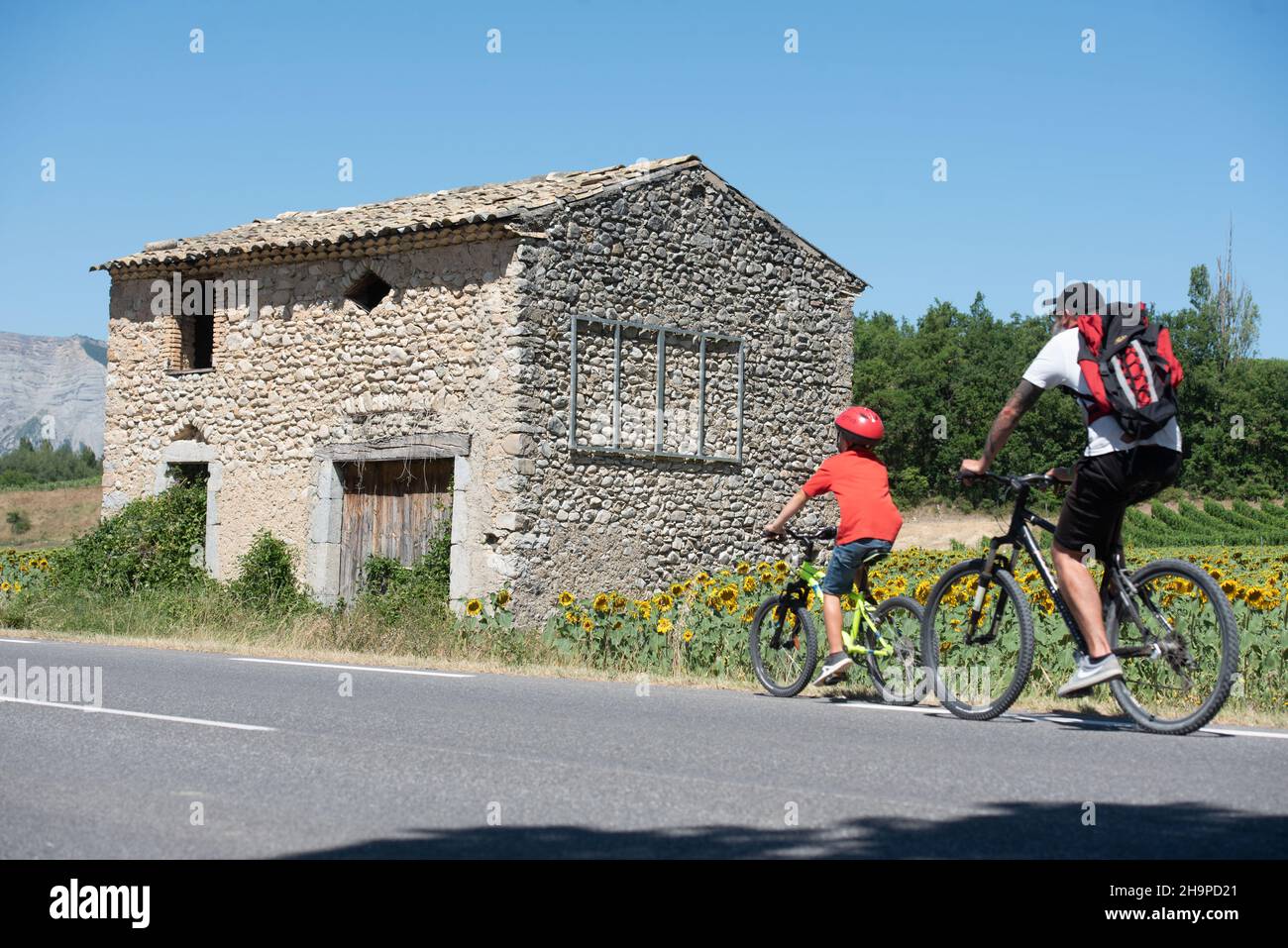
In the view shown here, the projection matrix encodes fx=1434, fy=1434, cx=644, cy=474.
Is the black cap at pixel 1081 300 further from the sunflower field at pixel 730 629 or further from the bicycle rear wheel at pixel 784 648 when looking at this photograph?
the sunflower field at pixel 730 629

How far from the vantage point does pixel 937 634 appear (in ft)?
24.9

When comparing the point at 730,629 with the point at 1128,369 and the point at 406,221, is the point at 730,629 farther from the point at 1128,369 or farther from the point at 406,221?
the point at 406,221

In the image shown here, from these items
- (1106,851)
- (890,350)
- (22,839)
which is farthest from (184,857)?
(890,350)

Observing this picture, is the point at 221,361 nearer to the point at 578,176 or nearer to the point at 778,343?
the point at 578,176

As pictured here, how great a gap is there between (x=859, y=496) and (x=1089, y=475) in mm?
1976

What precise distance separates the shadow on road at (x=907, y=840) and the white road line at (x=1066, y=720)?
87.9 inches

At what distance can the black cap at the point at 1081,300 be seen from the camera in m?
6.41

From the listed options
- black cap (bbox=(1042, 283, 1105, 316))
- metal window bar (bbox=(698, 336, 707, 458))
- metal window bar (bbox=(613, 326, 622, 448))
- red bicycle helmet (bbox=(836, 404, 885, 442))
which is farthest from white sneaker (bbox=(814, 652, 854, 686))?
metal window bar (bbox=(698, 336, 707, 458))

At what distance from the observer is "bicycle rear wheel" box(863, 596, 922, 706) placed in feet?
26.8

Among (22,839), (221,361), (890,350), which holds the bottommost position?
(22,839)

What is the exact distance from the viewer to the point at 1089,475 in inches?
254
